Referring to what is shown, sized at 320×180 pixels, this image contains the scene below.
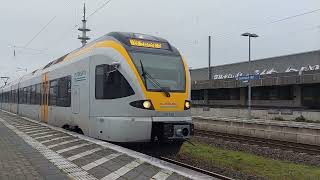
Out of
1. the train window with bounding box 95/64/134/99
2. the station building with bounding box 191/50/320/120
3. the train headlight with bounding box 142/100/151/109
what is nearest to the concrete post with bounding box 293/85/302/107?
the station building with bounding box 191/50/320/120

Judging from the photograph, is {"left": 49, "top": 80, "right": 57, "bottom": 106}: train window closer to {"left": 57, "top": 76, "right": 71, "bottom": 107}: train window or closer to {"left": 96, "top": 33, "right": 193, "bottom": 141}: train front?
{"left": 57, "top": 76, "right": 71, "bottom": 107}: train window

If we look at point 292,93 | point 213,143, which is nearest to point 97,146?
point 213,143

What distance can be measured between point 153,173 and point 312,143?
12.1m

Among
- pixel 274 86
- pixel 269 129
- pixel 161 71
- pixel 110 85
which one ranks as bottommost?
pixel 269 129

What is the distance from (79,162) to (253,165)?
5128 millimetres

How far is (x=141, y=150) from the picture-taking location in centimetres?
1161

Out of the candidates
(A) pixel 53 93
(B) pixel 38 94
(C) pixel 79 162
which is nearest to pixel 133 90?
(C) pixel 79 162

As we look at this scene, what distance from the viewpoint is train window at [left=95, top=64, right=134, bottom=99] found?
10.7m

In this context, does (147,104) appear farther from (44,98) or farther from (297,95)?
(297,95)

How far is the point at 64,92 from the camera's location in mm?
15078

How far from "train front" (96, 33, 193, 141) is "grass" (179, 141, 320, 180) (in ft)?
5.91

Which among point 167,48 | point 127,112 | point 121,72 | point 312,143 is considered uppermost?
point 167,48

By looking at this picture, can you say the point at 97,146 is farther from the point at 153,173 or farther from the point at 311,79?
the point at 311,79

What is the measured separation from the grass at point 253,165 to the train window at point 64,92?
424 cm
